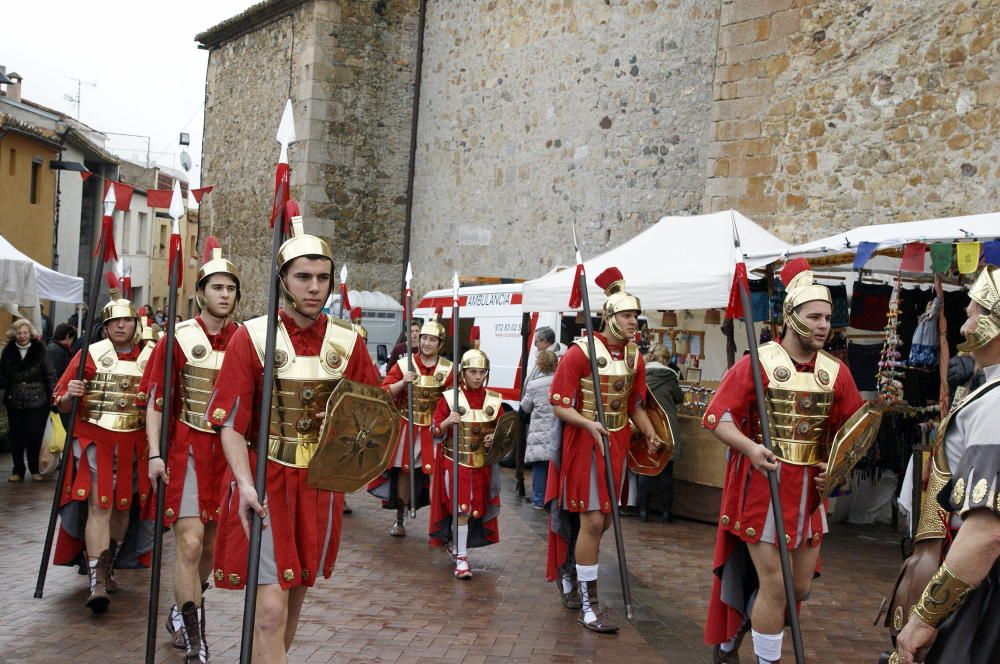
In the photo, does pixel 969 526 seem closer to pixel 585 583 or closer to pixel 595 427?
pixel 595 427

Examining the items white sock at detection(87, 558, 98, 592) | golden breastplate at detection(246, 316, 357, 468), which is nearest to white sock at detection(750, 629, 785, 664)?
golden breastplate at detection(246, 316, 357, 468)

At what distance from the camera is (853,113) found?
1237cm

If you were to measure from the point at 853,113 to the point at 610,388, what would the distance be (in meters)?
6.92

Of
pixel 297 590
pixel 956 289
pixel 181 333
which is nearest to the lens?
pixel 297 590

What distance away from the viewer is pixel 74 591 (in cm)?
725

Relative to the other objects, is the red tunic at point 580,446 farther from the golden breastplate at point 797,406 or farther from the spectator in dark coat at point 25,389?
the spectator in dark coat at point 25,389

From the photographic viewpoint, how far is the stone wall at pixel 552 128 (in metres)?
16.8

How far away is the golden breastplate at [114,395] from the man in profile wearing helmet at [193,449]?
0.99 metres

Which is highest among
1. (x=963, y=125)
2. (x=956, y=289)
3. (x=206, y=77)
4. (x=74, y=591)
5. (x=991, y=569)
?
(x=206, y=77)

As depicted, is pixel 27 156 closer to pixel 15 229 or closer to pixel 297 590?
pixel 15 229

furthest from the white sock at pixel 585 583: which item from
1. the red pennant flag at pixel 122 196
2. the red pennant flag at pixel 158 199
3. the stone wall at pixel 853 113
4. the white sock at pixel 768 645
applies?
the stone wall at pixel 853 113

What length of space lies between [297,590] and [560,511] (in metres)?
3.18

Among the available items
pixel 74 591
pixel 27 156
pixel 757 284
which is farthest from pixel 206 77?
pixel 74 591

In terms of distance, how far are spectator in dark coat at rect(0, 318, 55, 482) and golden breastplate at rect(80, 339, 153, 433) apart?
18.5 ft
